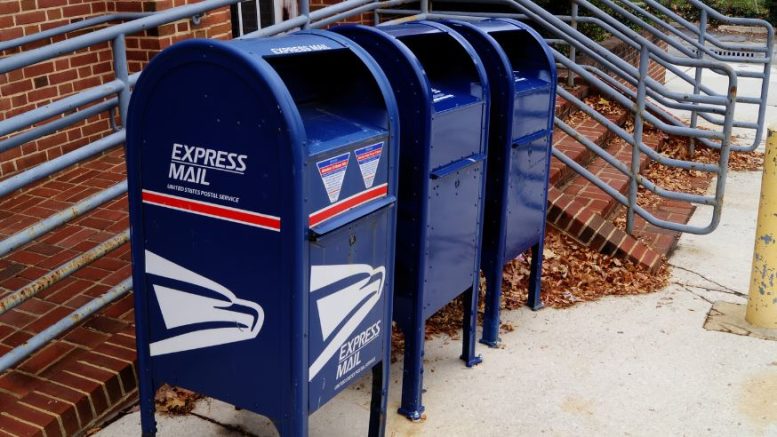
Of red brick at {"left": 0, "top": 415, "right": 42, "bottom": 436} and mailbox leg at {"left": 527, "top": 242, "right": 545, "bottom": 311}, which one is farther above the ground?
red brick at {"left": 0, "top": 415, "right": 42, "bottom": 436}

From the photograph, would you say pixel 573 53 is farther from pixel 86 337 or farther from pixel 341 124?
pixel 86 337

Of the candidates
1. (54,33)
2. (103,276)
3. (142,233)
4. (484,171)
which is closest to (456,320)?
(484,171)

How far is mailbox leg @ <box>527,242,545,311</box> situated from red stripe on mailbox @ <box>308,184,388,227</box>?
6.43ft

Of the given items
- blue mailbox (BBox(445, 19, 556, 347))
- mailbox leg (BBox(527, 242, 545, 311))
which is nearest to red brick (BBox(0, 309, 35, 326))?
blue mailbox (BBox(445, 19, 556, 347))

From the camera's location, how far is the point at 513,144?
424 cm

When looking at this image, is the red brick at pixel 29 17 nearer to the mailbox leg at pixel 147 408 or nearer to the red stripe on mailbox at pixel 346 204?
the mailbox leg at pixel 147 408

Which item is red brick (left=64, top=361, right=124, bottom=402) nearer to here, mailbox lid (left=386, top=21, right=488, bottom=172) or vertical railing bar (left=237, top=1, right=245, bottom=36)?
mailbox lid (left=386, top=21, right=488, bottom=172)

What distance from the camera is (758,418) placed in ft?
12.4

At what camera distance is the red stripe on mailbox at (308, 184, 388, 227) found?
2.75 metres

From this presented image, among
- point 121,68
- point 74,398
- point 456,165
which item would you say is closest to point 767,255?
point 456,165

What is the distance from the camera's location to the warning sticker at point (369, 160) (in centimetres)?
294

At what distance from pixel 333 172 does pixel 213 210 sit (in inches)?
16.6

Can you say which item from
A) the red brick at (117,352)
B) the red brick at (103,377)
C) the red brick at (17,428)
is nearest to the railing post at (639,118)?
the red brick at (117,352)

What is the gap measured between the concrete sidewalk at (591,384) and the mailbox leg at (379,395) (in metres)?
0.27
